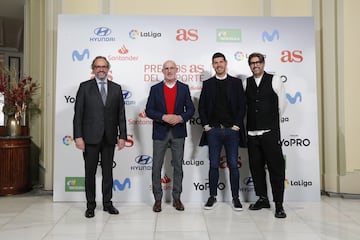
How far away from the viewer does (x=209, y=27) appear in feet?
12.8

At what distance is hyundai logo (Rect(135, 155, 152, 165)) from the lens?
3820 mm

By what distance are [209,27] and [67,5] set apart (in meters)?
1.88

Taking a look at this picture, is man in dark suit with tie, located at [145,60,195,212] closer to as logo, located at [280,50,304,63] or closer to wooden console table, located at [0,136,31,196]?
as logo, located at [280,50,304,63]

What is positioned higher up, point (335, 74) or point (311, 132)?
point (335, 74)

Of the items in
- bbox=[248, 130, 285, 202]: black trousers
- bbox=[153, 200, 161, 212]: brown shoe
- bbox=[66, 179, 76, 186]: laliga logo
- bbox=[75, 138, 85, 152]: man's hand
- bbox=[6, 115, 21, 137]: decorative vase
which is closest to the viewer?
bbox=[75, 138, 85, 152]: man's hand

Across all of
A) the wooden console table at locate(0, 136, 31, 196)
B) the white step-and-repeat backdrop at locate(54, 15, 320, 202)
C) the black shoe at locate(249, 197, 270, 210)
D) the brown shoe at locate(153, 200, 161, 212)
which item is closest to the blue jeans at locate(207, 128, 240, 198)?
the black shoe at locate(249, 197, 270, 210)

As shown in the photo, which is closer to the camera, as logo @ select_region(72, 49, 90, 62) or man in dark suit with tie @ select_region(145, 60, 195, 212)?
man in dark suit with tie @ select_region(145, 60, 195, 212)

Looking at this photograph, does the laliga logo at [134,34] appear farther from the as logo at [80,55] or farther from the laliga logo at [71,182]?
the laliga logo at [71,182]

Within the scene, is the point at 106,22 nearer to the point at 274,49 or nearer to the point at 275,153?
the point at 274,49

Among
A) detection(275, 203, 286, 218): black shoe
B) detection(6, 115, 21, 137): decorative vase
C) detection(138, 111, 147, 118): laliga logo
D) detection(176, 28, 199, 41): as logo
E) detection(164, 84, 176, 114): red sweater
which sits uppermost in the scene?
detection(176, 28, 199, 41): as logo

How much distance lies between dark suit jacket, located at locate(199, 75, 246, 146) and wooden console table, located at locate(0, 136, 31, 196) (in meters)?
2.35

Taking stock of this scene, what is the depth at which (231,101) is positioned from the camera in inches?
135

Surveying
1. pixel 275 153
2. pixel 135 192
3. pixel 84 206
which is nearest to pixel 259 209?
pixel 275 153

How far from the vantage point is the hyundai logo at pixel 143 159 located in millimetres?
3820
